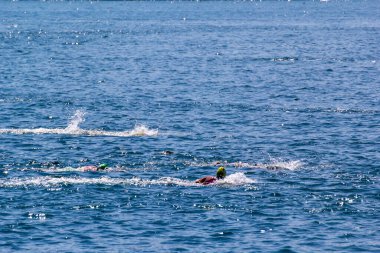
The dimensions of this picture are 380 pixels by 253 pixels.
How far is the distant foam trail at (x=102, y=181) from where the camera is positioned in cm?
4669

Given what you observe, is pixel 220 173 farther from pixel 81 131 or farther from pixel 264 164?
pixel 81 131

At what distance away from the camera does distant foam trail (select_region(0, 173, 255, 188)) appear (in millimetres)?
46688

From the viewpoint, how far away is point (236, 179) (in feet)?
A: 156

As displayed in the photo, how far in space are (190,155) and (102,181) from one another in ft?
29.0

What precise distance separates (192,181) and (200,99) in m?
31.6

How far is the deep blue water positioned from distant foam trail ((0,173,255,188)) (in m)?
0.07

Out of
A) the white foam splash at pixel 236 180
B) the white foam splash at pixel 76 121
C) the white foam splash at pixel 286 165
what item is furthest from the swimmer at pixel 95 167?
the white foam splash at pixel 76 121

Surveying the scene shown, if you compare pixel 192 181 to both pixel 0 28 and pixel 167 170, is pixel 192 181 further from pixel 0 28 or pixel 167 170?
pixel 0 28

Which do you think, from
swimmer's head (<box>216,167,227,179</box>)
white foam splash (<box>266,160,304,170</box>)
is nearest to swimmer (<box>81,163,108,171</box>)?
swimmer's head (<box>216,167,227,179</box>)

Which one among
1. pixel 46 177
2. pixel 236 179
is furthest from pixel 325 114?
pixel 46 177

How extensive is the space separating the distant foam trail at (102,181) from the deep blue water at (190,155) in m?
0.07

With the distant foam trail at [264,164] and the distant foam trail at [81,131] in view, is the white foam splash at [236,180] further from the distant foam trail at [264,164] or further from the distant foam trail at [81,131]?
the distant foam trail at [81,131]

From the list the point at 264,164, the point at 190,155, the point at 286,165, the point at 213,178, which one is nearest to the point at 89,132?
the point at 190,155

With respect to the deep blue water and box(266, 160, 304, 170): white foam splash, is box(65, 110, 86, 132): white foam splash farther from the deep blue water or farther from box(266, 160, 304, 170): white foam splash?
box(266, 160, 304, 170): white foam splash
